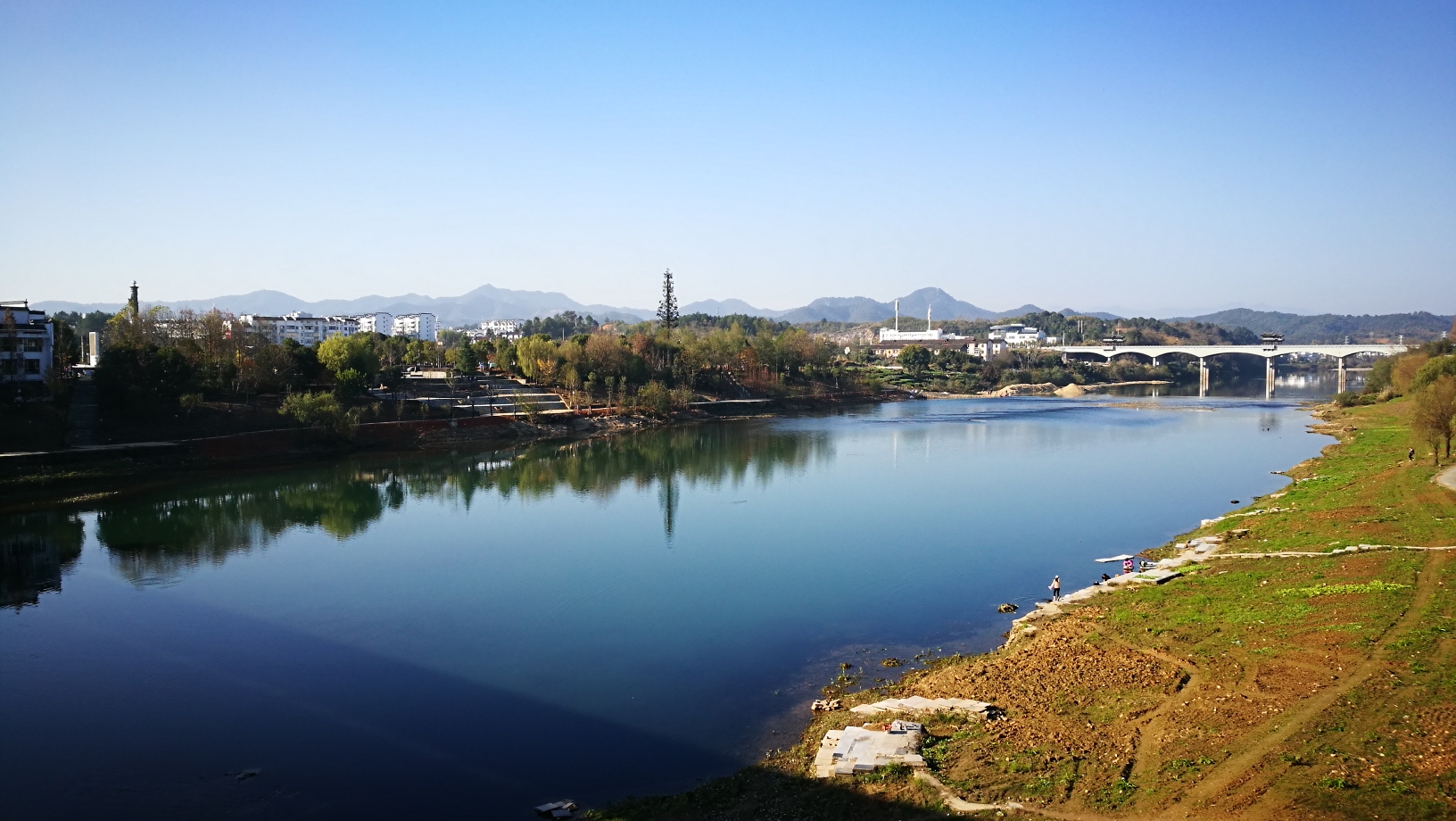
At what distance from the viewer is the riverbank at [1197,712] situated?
6461 mm

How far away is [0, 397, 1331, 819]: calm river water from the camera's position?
902 cm

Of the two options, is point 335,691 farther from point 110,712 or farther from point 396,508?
point 396,508

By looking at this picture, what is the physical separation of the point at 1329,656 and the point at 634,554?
41.4 ft

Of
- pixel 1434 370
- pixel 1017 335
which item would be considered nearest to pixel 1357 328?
pixel 1017 335

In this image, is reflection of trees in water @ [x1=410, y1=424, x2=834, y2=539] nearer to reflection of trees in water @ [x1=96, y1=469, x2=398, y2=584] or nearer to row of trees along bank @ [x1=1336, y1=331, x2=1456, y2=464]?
reflection of trees in water @ [x1=96, y1=469, x2=398, y2=584]

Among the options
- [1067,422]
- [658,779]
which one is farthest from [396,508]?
[1067,422]

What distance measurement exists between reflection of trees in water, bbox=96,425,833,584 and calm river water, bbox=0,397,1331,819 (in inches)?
6.3

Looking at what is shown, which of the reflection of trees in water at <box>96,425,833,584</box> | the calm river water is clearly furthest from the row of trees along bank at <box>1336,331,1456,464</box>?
the reflection of trees in water at <box>96,425,833,584</box>

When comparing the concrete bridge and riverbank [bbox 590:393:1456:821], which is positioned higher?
the concrete bridge

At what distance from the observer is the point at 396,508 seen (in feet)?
79.4

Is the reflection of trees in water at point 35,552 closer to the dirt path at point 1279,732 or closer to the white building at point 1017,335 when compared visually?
the dirt path at point 1279,732

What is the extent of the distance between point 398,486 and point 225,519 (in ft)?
19.3

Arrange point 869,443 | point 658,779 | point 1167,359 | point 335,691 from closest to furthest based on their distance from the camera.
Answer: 1. point 658,779
2. point 335,691
3. point 869,443
4. point 1167,359

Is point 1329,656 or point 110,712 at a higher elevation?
point 1329,656
